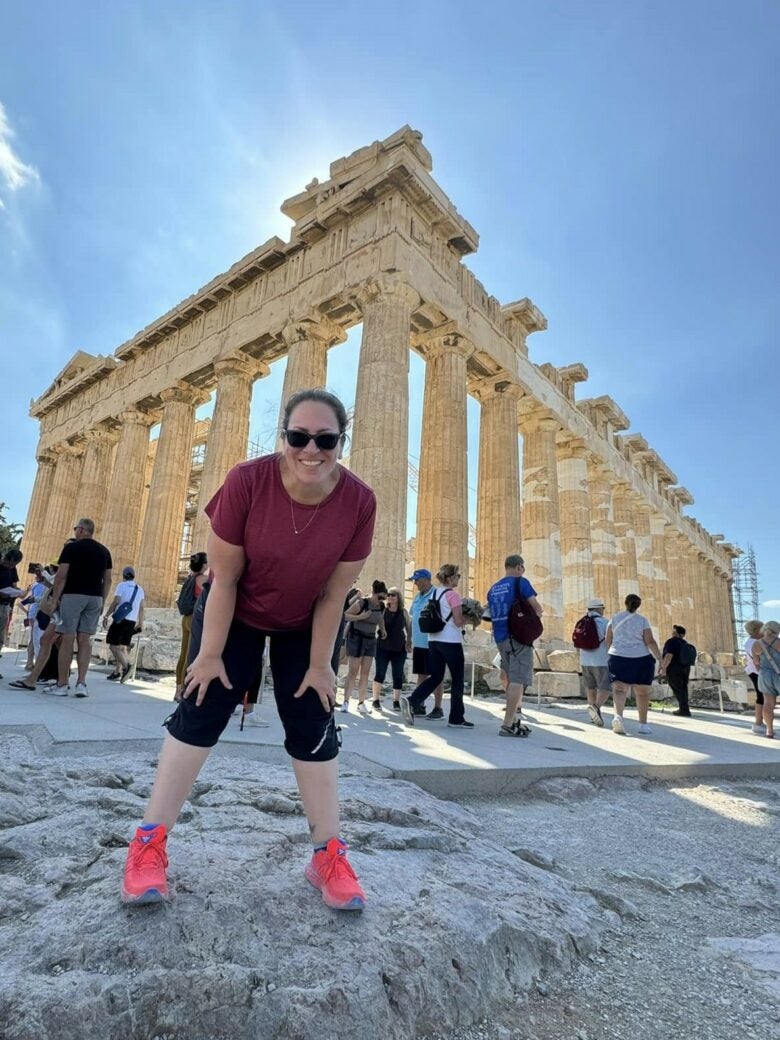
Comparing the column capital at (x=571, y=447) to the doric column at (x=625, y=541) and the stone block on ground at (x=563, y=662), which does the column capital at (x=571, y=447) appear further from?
the stone block on ground at (x=563, y=662)

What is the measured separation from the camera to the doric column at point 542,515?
18.5 meters

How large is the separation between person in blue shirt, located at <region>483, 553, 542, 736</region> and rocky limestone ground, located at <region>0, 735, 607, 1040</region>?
12.4 feet

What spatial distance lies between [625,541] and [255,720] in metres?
24.5

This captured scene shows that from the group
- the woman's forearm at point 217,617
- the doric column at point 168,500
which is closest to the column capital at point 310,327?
the doric column at point 168,500

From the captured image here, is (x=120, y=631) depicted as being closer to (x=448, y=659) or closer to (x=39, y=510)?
(x=448, y=659)

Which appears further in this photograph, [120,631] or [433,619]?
[120,631]

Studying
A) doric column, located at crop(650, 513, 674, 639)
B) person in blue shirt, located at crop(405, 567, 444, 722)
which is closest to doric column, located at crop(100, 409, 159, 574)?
person in blue shirt, located at crop(405, 567, 444, 722)

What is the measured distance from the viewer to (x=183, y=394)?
812 inches

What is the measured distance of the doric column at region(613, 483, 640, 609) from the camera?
2609cm

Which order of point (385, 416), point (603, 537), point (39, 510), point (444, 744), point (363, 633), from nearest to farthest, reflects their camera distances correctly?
point (444, 744)
point (363, 633)
point (385, 416)
point (603, 537)
point (39, 510)

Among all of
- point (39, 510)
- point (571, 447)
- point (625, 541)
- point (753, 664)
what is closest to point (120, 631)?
point (753, 664)

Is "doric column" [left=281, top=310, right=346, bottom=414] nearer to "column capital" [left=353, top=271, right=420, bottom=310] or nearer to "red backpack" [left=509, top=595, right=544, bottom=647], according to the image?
"column capital" [left=353, top=271, right=420, bottom=310]

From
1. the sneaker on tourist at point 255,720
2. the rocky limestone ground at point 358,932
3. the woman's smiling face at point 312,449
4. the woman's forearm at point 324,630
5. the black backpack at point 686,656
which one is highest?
the woman's smiling face at point 312,449

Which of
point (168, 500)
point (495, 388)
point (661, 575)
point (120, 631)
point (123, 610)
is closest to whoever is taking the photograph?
point (123, 610)
